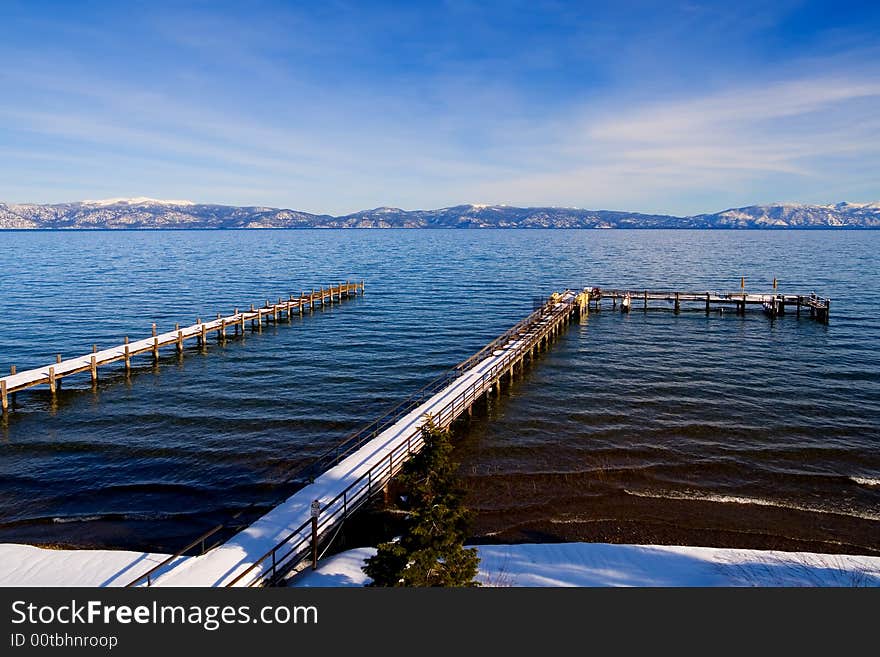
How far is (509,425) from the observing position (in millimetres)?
32594

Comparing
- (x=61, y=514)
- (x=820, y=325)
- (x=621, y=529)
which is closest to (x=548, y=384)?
(x=621, y=529)

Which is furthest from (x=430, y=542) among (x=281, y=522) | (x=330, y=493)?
(x=330, y=493)

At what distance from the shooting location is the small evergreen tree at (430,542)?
14.1 m

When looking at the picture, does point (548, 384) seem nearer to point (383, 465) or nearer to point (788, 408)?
point (788, 408)

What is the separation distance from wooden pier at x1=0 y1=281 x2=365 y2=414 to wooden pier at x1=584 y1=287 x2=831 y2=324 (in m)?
35.6

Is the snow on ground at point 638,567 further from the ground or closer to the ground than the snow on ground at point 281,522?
closer to the ground

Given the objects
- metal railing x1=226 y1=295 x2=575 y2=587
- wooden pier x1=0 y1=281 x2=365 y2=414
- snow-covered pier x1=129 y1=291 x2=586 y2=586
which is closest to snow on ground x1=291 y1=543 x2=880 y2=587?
metal railing x1=226 y1=295 x2=575 y2=587

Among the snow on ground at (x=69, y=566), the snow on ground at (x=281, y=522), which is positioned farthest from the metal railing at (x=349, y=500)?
the snow on ground at (x=69, y=566)

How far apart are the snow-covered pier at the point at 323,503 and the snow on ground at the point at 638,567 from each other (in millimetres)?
1007

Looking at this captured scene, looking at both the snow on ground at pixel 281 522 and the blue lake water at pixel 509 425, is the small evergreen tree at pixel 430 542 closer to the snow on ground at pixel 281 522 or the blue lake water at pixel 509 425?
the snow on ground at pixel 281 522

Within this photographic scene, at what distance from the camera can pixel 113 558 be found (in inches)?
701

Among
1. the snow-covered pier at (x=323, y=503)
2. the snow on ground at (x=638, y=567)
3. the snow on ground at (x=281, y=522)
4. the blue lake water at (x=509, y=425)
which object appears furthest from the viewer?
the blue lake water at (x=509, y=425)

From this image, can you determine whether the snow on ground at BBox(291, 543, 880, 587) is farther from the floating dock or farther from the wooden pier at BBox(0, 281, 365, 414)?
the wooden pier at BBox(0, 281, 365, 414)

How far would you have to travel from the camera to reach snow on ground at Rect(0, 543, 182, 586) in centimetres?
1650
